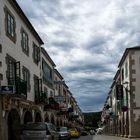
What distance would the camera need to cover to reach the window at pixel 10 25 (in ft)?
101

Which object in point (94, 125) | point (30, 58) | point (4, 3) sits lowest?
point (94, 125)

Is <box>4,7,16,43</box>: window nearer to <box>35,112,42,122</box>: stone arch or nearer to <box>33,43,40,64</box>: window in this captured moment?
<box>33,43,40,64</box>: window

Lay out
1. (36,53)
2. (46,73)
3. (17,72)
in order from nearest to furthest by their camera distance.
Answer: (17,72) → (36,53) → (46,73)

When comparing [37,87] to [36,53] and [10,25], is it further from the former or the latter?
[10,25]

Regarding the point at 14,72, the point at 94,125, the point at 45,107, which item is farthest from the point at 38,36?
the point at 94,125

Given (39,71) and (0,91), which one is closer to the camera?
(0,91)

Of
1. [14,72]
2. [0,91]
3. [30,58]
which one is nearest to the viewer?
[0,91]

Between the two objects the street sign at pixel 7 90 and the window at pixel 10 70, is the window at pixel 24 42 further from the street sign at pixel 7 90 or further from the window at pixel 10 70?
the street sign at pixel 7 90

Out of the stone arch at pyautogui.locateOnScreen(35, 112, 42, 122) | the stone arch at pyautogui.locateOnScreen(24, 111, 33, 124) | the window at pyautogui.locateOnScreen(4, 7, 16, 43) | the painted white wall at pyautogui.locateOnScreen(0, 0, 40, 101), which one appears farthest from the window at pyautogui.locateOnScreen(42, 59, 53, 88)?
the window at pyautogui.locateOnScreen(4, 7, 16, 43)

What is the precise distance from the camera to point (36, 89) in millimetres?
43438

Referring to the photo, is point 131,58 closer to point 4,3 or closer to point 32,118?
point 32,118

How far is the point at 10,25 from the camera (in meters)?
32.3

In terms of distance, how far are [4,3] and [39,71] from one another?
660 inches

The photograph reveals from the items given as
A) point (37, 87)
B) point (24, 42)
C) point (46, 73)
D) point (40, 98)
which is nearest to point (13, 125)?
point (24, 42)
